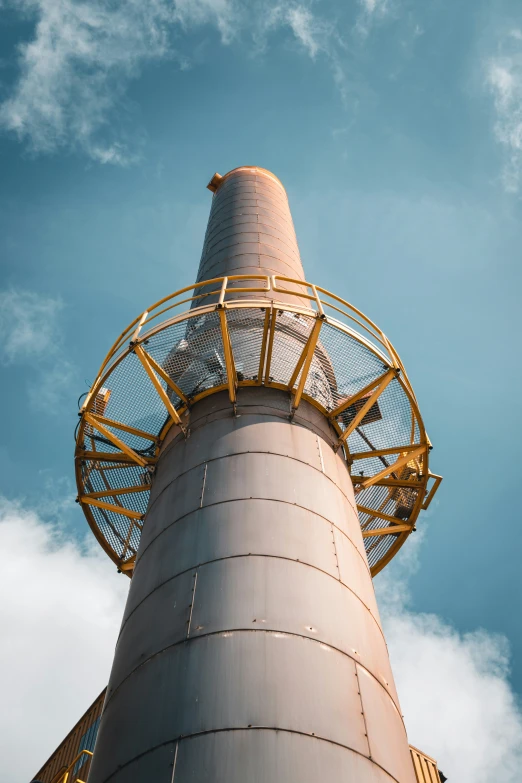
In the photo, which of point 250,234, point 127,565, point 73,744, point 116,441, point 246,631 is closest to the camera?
point 246,631

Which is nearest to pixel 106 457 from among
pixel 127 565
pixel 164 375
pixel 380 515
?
pixel 164 375

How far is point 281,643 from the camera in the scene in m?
6.25

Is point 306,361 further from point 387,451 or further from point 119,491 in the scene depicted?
point 119,491

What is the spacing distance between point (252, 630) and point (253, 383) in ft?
16.4

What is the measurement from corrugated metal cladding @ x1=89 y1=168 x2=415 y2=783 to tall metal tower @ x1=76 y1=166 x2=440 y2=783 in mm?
19

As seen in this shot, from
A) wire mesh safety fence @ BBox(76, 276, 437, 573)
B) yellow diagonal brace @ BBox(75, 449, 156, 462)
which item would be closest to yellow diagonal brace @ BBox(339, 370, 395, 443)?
wire mesh safety fence @ BBox(76, 276, 437, 573)

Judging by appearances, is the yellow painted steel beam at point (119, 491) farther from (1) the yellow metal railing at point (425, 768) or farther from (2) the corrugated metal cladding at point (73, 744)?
(2) the corrugated metal cladding at point (73, 744)

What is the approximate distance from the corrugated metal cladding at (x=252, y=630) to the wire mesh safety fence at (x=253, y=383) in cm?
102

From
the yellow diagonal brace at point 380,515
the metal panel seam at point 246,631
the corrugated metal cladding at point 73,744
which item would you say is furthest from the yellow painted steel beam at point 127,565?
the corrugated metal cladding at point 73,744

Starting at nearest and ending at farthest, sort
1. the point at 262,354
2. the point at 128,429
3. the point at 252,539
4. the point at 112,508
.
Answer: the point at 252,539
the point at 262,354
the point at 128,429
the point at 112,508

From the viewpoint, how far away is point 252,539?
7.43m

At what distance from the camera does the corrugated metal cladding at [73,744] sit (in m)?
19.6

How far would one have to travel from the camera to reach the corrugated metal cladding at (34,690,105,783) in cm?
1958

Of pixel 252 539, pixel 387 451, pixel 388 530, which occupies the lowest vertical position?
pixel 252 539
